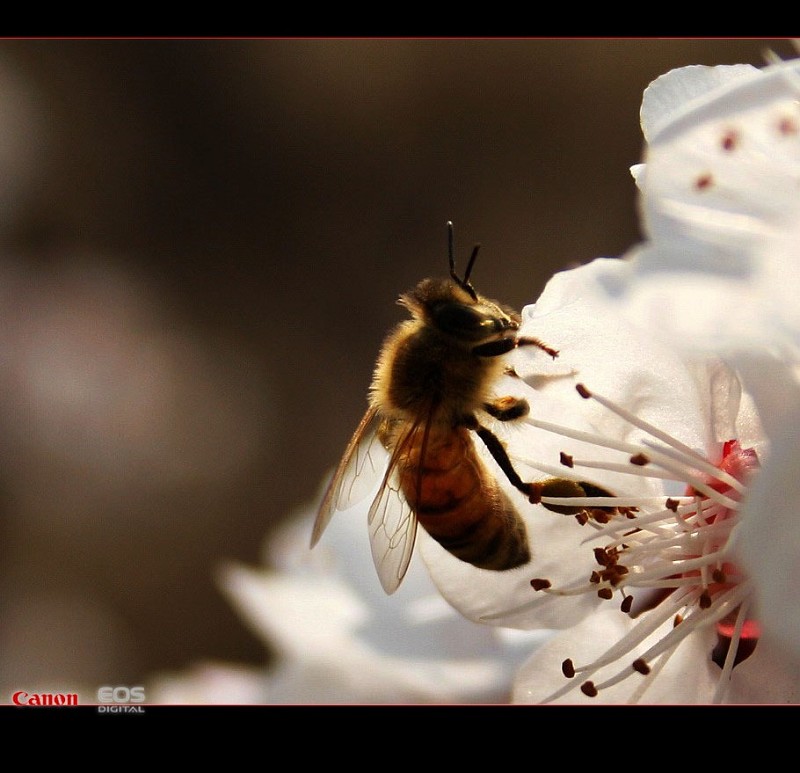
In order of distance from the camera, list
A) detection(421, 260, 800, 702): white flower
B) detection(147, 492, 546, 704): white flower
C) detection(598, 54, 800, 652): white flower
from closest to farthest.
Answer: detection(598, 54, 800, 652): white flower < detection(421, 260, 800, 702): white flower < detection(147, 492, 546, 704): white flower

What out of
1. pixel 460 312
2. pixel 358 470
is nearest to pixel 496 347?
pixel 460 312

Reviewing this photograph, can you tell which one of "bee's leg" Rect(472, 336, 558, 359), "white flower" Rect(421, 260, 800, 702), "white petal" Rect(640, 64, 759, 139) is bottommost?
"white flower" Rect(421, 260, 800, 702)

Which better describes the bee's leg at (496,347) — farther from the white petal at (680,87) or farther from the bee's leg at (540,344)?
the white petal at (680,87)

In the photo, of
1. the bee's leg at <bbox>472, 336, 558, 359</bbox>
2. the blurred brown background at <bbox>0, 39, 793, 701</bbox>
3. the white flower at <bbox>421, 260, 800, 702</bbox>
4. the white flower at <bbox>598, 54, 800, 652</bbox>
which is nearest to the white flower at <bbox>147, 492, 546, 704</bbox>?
the white flower at <bbox>421, 260, 800, 702</bbox>

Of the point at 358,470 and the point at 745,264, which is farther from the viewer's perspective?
the point at 358,470

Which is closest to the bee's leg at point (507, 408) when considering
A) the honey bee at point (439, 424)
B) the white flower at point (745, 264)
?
the honey bee at point (439, 424)

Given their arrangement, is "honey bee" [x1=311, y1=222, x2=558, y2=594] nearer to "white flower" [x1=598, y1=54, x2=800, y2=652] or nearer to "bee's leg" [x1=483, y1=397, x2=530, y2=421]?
"bee's leg" [x1=483, y1=397, x2=530, y2=421]

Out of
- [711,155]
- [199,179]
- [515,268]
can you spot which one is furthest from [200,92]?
[711,155]

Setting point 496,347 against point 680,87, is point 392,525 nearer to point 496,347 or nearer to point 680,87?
point 496,347

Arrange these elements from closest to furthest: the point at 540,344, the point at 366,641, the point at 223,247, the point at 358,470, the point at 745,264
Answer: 1. the point at 745,264
2. the point at 540,344
3. the point at 358,470
4. the point at 366,641
5. the point at 223,247
